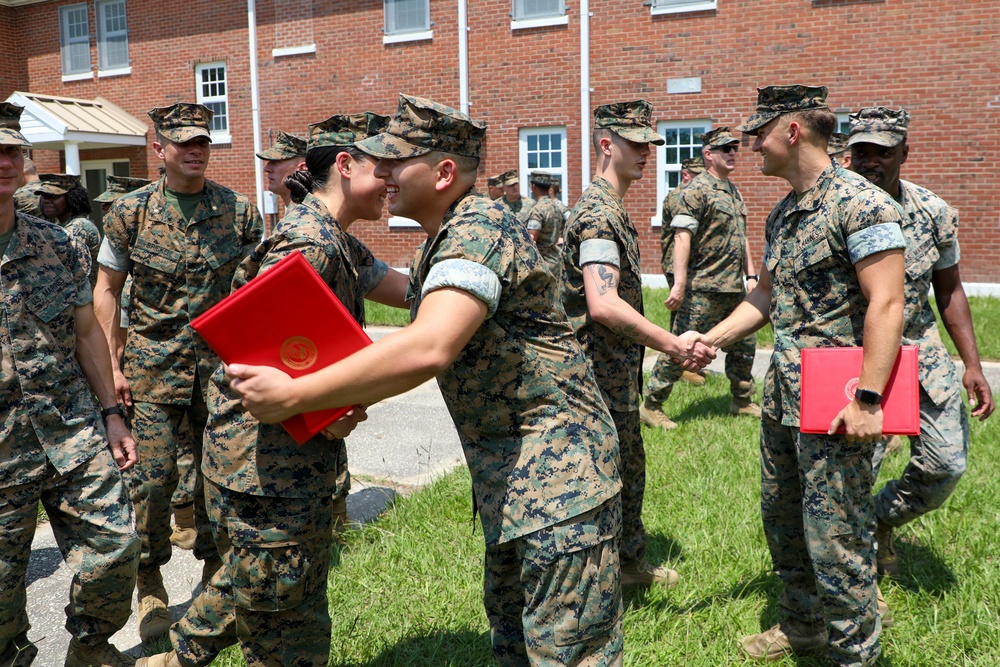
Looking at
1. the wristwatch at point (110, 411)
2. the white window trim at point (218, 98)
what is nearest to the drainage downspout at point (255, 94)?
the white window trim at point (218, 98)

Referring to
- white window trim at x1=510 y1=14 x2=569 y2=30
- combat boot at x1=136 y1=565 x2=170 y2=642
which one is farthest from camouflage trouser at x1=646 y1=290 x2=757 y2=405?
white window trim at x1=510 y1=14 x2=569 y2=30

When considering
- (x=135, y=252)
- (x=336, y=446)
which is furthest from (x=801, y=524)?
(x=135, y=252)

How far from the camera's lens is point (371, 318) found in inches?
514

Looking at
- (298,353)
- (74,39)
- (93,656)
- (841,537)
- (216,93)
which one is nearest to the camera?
(298,353)

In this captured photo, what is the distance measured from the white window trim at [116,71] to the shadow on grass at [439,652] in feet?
74.6

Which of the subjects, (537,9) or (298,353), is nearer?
(298,353)

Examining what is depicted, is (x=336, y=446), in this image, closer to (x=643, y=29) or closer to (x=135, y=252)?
(x=135, y=252)

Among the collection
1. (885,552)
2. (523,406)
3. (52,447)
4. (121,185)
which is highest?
(121,185)

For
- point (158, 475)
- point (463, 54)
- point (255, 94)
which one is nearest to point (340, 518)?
point (158, 475)

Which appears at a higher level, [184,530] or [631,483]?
[631,483]

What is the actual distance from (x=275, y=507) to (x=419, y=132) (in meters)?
1.42

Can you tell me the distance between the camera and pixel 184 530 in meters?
5.18

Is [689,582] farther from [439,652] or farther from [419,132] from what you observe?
[419,132]

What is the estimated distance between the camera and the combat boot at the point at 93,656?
137 inches
